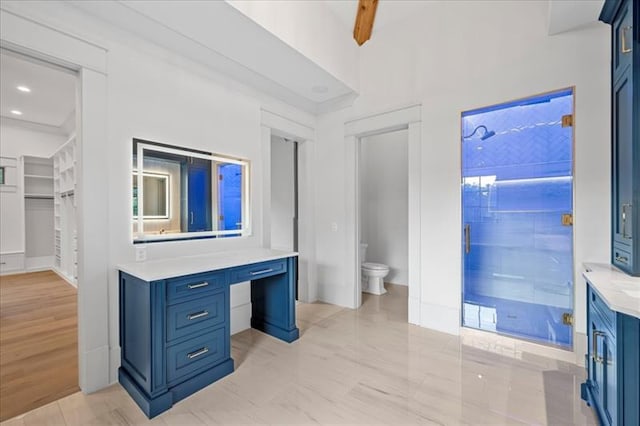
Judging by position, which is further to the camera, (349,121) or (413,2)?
(349,121)

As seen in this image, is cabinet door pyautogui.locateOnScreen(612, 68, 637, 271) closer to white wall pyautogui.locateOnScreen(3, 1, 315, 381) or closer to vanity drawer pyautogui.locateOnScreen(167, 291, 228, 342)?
vanity drawer pyautogui.locateOnScreen(167, 291, 228, 342)

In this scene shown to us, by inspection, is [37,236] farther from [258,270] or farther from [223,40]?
[223,40]

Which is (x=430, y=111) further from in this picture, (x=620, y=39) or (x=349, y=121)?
(x=620, y=39)

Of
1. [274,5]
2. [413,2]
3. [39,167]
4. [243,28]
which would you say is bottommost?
[39,167]

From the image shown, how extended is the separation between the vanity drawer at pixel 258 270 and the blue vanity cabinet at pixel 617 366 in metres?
2.21

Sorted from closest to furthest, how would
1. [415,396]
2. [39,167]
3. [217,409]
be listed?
[217,409] → [415,396] → [39,167]

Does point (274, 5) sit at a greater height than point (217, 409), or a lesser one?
greater

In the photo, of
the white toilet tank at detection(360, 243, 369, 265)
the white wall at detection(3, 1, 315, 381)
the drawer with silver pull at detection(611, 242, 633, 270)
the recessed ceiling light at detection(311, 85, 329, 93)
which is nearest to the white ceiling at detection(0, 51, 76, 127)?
the white wall at detection(3, 1, 315, 381)

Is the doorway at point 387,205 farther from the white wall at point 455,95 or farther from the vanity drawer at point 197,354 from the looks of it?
the vanity drawer at point 197,354

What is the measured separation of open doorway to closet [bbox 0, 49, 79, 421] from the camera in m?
2.12

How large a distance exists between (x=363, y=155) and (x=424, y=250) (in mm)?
2639

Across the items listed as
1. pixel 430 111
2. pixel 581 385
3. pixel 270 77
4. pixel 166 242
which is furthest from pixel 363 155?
pixel 581 385

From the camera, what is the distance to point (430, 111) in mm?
2955

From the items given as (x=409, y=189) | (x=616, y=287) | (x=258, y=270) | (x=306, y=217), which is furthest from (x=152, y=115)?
(x=616, y=287)
